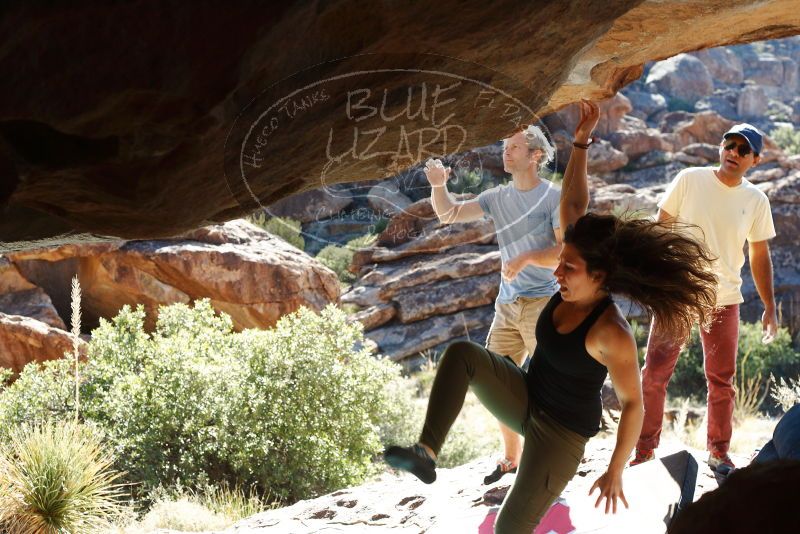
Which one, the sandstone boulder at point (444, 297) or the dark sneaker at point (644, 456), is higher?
the sandstone boulder at point (444, 297)

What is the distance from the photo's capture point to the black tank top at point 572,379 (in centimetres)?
289

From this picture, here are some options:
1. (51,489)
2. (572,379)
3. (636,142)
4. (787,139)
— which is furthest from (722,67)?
(572,379)

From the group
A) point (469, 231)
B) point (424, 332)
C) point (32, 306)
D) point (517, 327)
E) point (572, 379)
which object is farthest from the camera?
point (469, 231)

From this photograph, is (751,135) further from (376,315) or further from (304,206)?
(304,206)

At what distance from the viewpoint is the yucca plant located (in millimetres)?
4832

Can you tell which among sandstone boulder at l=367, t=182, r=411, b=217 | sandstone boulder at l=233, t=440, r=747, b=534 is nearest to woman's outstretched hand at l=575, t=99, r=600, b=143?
sandstone boulder at l=367, t=182, r=411, b=217

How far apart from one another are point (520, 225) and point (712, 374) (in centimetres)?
138

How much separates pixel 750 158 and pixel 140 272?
7.94 m

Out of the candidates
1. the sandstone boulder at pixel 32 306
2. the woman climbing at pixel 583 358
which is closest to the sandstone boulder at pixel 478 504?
the woman climbing at pixel 583 358

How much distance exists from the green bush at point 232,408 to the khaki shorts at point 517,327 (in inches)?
114

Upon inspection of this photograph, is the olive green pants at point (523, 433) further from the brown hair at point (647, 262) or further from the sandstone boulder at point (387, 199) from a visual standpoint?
the sandstone boulder at point (387, 199)

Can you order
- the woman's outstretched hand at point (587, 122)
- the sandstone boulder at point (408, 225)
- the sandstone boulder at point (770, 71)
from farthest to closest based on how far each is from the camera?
1. the sandstone boulder at point (770, 71)
2. the sandstone boulder at point (408, 225)
3. the woman's outstretched hand at point (587, 122)

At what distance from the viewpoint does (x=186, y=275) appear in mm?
9984

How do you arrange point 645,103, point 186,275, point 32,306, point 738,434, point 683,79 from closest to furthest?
point 738,434, point 32,306, point 186,275, point 645,103, point 683,79
